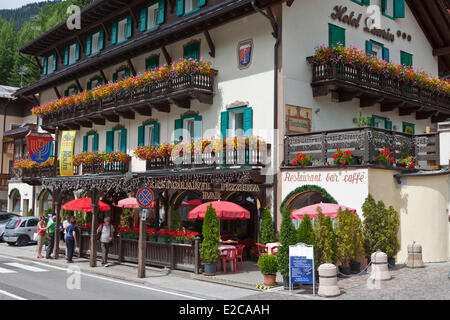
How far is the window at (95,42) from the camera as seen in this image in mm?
29609

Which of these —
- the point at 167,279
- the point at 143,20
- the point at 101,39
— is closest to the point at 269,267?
the point at 167,279

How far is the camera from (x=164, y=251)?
17.5 m

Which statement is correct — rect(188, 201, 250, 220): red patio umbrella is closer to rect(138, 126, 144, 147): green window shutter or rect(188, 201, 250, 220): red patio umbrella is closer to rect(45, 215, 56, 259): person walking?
rect(45, 215, 56, 259): person walking

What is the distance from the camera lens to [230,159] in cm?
1886

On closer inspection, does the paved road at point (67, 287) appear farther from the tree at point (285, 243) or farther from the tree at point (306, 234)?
the tree at point (306, 234)

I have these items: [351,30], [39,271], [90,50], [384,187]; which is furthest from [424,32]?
[39,271]

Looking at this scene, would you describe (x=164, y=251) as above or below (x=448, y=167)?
below

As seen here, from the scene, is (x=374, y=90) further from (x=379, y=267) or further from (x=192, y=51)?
(x=379, y=267)

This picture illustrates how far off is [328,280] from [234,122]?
949 cm

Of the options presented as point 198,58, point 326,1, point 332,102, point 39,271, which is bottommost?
point 39,271

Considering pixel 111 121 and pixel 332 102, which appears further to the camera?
pixel 111 121

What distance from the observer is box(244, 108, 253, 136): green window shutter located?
760 inches

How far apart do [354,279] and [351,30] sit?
11.8 meters

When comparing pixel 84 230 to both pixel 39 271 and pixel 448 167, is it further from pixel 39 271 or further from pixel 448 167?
pixel 448 167
